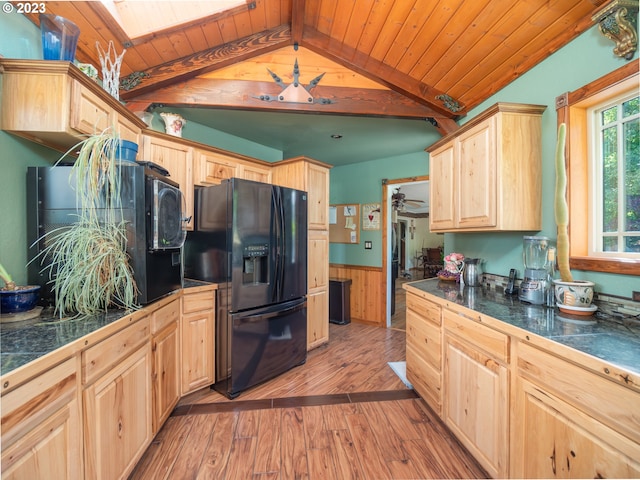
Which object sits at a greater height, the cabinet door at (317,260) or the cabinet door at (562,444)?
the cabinet door at (317,260)

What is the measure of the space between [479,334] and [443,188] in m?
1.38

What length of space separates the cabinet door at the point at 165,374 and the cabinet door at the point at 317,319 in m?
1.38

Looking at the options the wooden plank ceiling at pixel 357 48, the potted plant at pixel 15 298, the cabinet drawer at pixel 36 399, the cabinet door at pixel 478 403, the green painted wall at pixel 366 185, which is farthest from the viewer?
the green painted wall at pixel 366 185

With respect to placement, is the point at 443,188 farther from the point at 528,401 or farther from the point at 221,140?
the point at 221,140

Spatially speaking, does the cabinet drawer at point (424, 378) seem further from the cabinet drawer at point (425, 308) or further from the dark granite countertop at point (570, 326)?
the dark granite countertop at point (570, 326)

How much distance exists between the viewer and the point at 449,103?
2463 millimetres

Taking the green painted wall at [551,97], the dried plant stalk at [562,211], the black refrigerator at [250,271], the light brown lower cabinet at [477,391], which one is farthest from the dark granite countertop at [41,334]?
the green painted wall at [551,97]

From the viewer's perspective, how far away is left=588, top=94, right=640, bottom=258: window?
1.41m

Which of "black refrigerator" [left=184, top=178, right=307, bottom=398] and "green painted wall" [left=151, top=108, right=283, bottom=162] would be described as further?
"green painted wall" [left=151, top=108, right=283, bottom=162]

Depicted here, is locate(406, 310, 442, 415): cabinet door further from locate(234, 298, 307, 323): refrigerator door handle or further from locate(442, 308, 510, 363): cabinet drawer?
locate(234, 298, 307, 323): refrigerator door handle

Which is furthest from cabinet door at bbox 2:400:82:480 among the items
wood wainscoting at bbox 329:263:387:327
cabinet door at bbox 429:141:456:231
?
wood wainscoting at bbox 329:263:387:327

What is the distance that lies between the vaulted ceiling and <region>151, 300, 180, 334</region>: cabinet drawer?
1.72 m

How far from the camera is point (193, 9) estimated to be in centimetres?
188

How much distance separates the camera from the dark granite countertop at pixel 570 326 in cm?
95
